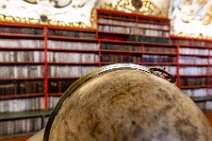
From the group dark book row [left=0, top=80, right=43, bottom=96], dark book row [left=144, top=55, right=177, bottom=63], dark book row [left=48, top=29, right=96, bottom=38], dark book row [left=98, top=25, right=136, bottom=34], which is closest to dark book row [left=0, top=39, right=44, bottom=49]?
dark book row [left=48, top=29, right=96, bottom=38]

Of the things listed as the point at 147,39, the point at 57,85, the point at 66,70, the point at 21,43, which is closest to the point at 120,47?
the point at 147,39

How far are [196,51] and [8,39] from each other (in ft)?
17.1

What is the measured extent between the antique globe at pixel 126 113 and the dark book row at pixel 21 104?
4159 mm

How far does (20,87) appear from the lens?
4.69 meters

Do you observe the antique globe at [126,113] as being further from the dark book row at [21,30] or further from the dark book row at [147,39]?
the dark book row at [147,39]

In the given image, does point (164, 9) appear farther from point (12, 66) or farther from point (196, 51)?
point (12, 66)

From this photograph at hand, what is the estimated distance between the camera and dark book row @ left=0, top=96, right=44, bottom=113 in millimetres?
4562

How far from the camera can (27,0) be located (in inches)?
198

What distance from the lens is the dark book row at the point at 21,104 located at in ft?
15.0

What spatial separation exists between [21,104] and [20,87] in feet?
1.10

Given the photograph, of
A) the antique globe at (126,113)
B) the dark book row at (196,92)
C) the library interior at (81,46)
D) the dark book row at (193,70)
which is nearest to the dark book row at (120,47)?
the library interior at (81,46)

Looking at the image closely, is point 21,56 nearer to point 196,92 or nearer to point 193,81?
point 193,81

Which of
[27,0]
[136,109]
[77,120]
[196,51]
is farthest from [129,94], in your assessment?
[196,51]

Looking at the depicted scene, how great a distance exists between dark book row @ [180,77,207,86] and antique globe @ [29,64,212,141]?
628 centimetres
